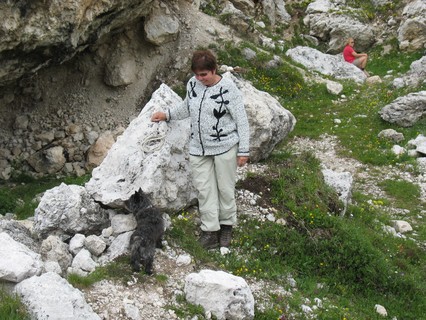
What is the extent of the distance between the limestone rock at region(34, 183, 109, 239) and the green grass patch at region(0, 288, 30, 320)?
6.52 ft

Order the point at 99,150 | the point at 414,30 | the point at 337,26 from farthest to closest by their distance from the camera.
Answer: the point at 337,26 < the point at 414,30 < the point at 99,150

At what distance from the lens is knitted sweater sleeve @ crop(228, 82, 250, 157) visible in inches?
290

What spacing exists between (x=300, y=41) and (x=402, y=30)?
4915 millimetres

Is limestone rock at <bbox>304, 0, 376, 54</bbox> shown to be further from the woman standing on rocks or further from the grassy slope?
the woman standing on rocks

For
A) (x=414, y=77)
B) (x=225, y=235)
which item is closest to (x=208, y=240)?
(x=225, y=235)

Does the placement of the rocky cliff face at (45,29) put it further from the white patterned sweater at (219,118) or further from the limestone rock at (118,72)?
the white patterned sweater at (219,118)

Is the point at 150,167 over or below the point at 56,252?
over

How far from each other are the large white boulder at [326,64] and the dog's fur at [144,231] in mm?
15317

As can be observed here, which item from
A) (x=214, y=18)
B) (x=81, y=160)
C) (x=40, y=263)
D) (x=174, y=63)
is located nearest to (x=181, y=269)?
(x=40, y=263)

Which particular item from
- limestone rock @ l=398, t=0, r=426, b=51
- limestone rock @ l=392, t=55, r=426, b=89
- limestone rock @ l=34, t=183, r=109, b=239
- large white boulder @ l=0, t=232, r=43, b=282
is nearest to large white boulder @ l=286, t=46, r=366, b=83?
limestone rock @ l=392, t=55, r=426, b=89

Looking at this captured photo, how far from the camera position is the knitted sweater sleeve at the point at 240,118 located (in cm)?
736

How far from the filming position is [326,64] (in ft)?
74.6

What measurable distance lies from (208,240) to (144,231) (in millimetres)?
1193

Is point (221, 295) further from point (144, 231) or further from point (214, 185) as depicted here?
point (214, 185)
